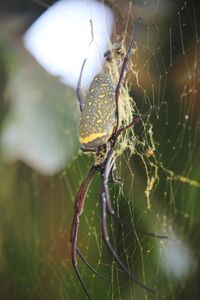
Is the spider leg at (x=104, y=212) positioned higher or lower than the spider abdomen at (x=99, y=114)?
lower

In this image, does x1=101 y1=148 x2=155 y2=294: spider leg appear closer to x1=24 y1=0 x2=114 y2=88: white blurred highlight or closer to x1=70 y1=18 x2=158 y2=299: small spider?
x1=70 y1=18 x2=158 y2=299: small spider

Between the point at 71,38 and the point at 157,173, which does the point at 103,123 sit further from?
the point at 71,38

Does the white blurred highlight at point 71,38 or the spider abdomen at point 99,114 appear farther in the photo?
the white blurred highlight at point 71,38

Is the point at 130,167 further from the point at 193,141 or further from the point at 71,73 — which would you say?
the point at 71,73

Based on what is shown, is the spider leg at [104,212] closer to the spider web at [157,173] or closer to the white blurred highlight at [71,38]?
the spider web at [157,173]

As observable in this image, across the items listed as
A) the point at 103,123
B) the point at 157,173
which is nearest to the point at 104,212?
the point at 103,123

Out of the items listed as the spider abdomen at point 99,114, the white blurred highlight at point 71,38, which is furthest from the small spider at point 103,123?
the white blurred highlight at point 71,38
